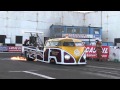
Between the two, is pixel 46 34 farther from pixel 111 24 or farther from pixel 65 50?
pixel 65 50

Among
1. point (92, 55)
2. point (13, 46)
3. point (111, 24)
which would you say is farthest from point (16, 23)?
point (92, 55)

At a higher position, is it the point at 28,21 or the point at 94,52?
the point at 28,21

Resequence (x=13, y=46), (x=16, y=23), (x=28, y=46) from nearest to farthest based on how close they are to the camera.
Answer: (x=28, y=46), (x=13, y=46), (x=16, y=23)

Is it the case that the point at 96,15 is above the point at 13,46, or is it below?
above

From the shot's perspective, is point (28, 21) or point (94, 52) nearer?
point (94, 52)

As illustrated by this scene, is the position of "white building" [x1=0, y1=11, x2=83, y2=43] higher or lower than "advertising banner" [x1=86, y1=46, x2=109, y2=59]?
higher

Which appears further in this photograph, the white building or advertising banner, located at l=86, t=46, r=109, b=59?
the white building

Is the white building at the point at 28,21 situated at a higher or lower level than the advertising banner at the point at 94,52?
higher

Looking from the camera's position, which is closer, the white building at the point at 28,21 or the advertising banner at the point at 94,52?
the advertising banner at the point at 94,52

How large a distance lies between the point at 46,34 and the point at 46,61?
3240 centimetres

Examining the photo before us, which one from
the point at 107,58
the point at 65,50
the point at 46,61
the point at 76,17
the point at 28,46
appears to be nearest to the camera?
the point at 65,50
